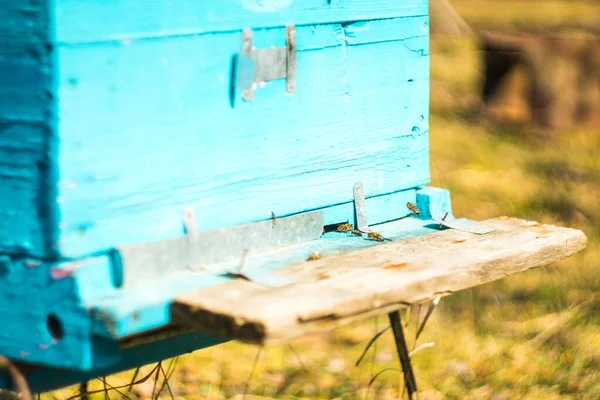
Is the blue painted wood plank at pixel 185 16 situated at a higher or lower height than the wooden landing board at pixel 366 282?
higher

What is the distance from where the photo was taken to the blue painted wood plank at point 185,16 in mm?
1606

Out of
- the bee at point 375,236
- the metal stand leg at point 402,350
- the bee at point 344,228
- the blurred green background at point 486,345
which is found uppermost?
the bee at point 344,228

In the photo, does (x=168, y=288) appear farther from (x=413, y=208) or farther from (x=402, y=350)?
(x=402, y=350)

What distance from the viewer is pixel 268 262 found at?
193 centimetres

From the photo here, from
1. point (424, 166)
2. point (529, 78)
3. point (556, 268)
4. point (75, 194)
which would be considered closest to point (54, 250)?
point (75, 194)

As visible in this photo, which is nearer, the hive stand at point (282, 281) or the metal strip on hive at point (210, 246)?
the hive stand at point (282, 281)

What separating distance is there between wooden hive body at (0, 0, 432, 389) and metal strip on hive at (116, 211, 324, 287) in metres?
0.01

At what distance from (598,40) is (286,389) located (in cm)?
459

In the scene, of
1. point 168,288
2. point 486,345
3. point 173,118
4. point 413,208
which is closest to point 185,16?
point 173,118

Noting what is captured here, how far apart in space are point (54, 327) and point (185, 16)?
64cm

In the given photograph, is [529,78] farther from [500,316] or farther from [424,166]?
[424,166]

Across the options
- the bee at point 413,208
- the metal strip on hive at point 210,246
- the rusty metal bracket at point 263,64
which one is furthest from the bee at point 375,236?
the rusty metal bracket at point 263,64

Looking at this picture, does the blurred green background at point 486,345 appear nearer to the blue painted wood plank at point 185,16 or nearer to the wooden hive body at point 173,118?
the wooden hive body at point 173,118

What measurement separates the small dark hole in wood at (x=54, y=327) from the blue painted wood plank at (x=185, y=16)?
Answer: 499 mm
